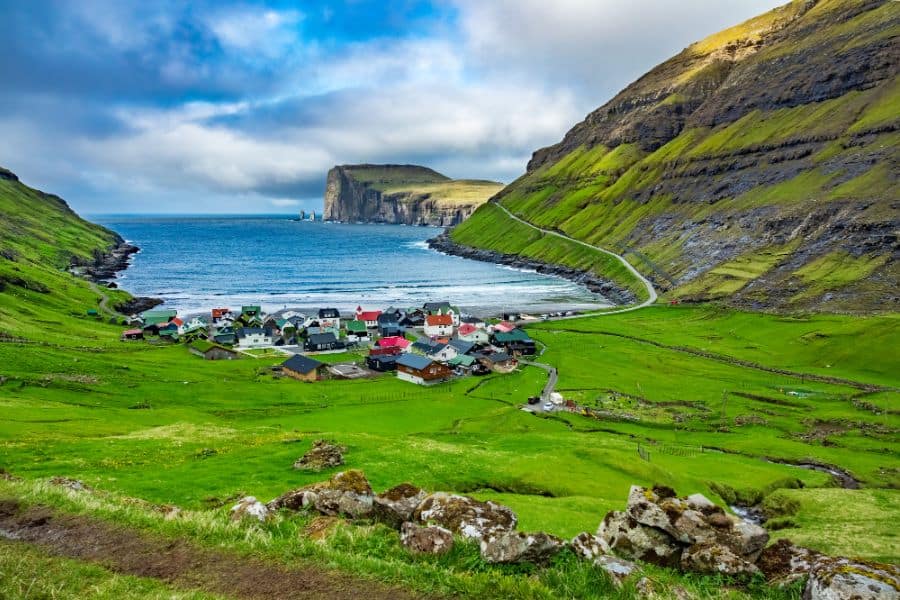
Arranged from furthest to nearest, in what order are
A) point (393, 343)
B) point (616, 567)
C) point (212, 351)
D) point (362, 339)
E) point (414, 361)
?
point (362, 339)
point (393, 343)
point (212, 351)
point (414, 361)
point (616, 567)

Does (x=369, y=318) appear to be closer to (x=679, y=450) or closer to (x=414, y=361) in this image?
(x=414, y=361)

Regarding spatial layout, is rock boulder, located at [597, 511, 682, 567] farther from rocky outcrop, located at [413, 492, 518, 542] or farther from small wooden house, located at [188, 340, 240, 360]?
small wooden house, located at [188, 340, 240, 360]

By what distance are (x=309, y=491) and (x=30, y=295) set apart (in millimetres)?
142433

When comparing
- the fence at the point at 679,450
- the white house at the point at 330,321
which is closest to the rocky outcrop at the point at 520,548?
the fence at the point at 679,450

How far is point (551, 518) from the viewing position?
29297mm

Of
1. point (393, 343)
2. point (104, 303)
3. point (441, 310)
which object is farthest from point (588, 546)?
point (104, 303)

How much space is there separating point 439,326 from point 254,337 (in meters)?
43.3

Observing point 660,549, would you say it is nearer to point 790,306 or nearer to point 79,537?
point 79,537

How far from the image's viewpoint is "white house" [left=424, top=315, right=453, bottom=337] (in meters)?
131

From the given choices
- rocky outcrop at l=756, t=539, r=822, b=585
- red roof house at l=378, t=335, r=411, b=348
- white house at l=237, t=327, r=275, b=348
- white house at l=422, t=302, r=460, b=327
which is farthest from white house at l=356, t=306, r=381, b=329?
rocky outcrop at l=756, t=539, r=822, b=585

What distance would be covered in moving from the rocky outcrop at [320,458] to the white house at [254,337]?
87.3 meters

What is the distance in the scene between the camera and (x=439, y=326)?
5167 inches

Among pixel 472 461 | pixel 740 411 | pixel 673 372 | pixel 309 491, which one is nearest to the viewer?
pixel 309 491

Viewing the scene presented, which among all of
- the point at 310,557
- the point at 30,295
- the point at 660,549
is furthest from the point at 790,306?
the point at 30,295
